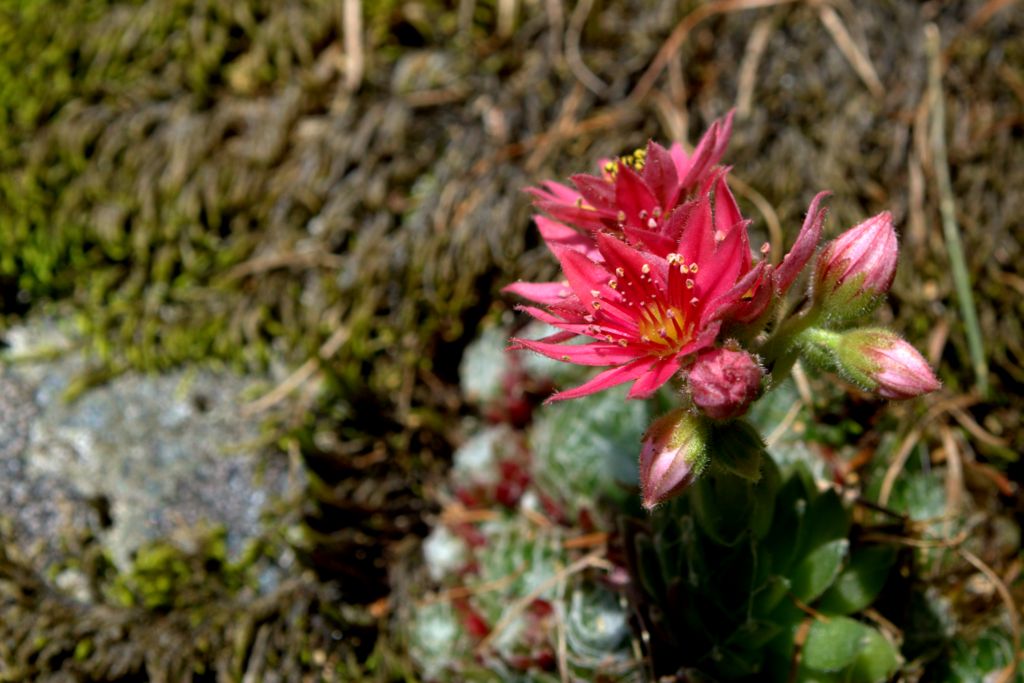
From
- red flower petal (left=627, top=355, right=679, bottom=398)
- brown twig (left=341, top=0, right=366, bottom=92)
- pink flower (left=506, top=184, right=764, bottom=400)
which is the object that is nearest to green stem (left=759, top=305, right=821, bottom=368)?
pink flower (left=506, top=184, right=764, bottom=400)

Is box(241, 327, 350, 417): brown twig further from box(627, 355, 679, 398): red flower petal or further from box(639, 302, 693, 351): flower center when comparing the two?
box(627, 355, 679, 398): red flower petal

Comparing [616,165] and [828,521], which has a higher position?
[616,165]

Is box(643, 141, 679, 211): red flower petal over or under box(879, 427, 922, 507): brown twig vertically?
over

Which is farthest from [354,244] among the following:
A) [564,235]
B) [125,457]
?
[564,235]

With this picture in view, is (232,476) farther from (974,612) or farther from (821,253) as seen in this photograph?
(974,612)

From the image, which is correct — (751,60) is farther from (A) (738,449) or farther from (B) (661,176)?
(A) (738,449)

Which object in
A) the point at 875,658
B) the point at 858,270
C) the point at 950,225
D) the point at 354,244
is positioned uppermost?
the point at 858,270
